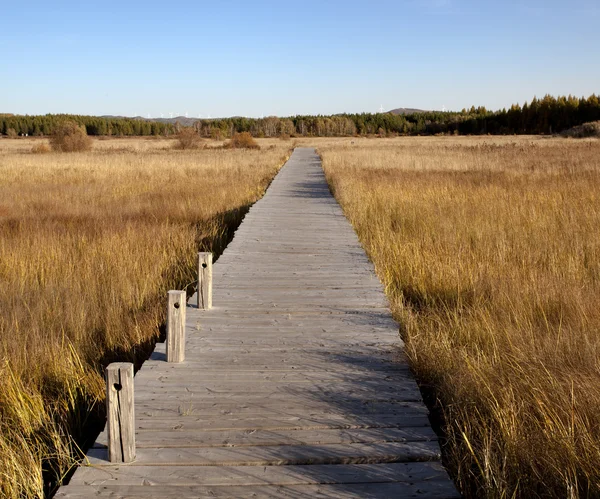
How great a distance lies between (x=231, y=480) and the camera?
2506 mm

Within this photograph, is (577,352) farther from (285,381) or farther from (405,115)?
(405,115)

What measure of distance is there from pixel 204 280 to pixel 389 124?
12637 centimetres

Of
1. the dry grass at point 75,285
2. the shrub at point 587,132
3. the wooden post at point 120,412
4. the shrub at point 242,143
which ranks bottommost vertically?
the dry grass at point 75,285

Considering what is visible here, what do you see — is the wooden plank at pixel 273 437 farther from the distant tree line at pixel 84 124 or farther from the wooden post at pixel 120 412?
the distant tree line at pixel 84 124

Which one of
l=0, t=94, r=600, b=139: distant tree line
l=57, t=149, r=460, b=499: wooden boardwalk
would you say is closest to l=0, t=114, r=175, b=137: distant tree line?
l=0, t=94, r=600, b=139: distant tree line

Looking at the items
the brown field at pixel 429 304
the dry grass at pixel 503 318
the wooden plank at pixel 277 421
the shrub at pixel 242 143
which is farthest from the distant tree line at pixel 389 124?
the wooden plank at pixel 277 421

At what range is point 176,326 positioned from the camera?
3.73 metres

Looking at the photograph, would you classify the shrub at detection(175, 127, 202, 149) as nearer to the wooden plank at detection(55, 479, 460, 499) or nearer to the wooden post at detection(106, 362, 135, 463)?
the wooden post at detection(106, 362, 135, 463)

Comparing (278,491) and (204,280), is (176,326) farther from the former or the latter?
(278,491)

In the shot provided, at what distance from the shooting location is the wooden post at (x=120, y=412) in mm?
2502

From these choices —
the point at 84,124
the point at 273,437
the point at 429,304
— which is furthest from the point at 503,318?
the point at 84,124

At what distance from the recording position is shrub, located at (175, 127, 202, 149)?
43.2 m

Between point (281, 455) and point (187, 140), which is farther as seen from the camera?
point (187, 140)

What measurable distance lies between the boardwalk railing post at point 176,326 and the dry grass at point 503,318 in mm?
1580
